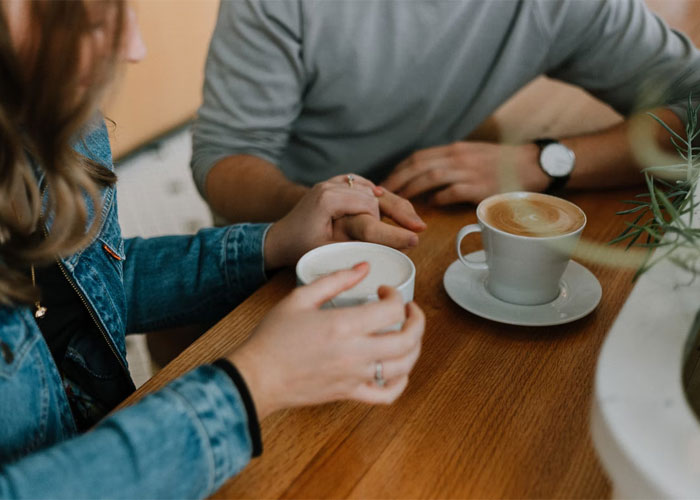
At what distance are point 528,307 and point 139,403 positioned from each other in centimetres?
46

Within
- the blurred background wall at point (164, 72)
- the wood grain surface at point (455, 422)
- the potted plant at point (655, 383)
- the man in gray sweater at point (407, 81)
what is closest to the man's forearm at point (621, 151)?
the man in gray sweater at point (407, 81)

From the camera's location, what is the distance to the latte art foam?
729 mm

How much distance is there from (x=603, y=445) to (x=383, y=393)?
210 millimetres

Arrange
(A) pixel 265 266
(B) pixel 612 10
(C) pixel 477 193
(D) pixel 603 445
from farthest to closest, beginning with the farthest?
(B) pixel 612 10 → (C) pixel 477 193 → (A) pixel 265 266 → (D) pixel 603 445

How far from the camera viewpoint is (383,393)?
56cm

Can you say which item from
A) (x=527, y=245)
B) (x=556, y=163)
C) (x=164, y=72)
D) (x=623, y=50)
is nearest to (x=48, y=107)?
(x=527, y=245)

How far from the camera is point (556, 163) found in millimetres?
1075

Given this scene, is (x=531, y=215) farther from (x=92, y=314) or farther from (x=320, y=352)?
(x=92, y=314)

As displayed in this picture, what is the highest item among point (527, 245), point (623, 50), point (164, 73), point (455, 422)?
point (623, 50)

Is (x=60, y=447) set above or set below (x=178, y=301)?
above

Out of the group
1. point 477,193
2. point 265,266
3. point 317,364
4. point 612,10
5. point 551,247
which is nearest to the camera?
point 317,364

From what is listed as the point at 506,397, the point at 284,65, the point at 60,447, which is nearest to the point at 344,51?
the point at 284,65

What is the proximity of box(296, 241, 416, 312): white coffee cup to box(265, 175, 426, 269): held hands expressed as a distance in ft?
0.47

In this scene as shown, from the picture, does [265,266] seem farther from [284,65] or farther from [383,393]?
[284,65]
